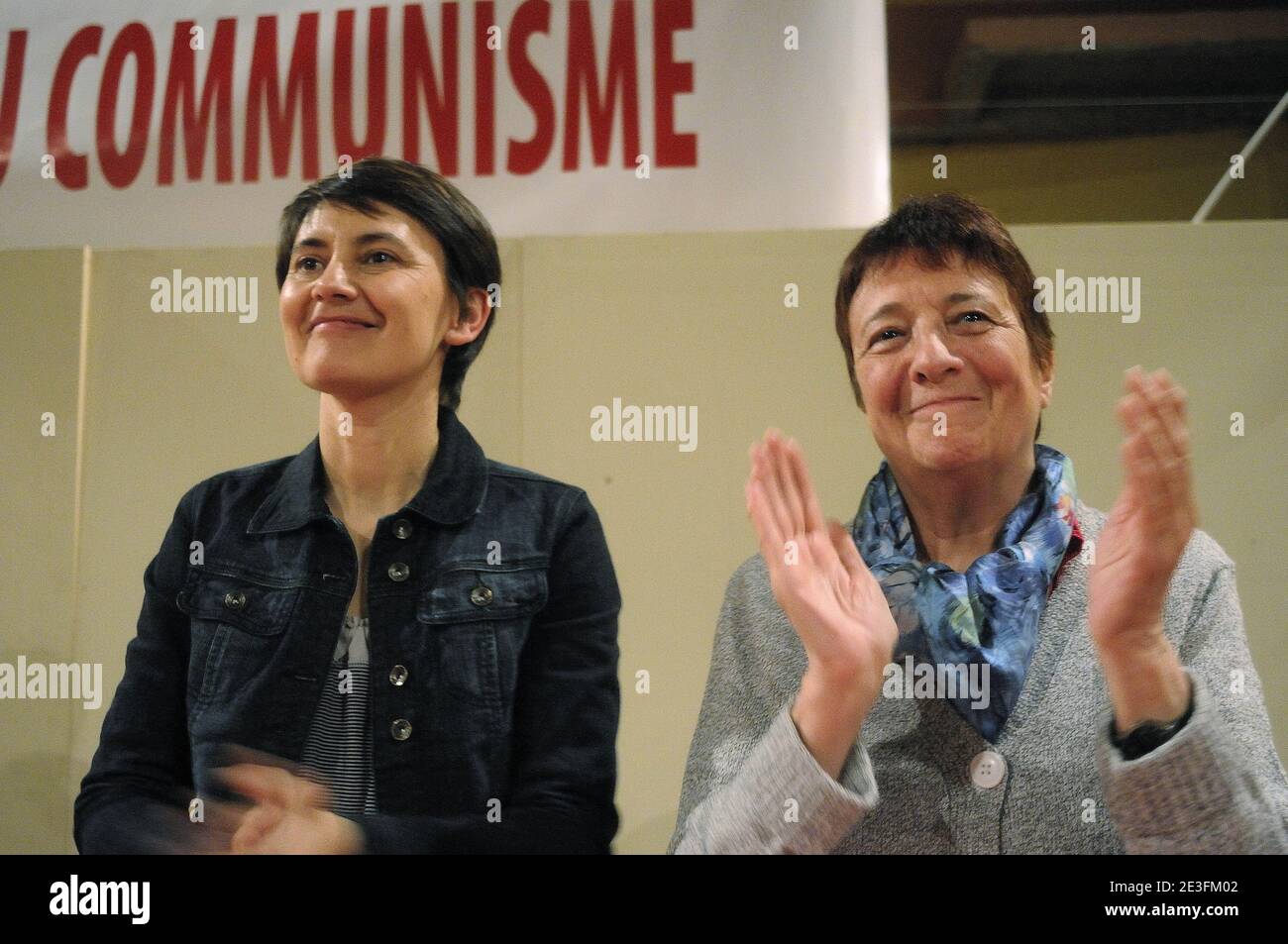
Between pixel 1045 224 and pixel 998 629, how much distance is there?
0.75 metres

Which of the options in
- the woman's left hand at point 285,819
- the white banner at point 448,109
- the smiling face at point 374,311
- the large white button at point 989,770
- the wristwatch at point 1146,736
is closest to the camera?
the wristwatch at point 1146,736

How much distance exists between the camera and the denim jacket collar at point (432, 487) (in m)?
2.31

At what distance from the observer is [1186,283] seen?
235 centimetres

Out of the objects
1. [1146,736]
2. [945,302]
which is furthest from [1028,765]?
[945,302]

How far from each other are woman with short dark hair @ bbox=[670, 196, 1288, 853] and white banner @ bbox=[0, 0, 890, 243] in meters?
0.32

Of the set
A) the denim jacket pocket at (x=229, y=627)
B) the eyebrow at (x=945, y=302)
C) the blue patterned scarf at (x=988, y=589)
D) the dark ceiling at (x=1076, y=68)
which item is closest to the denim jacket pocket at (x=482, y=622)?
the denim jacket pocket at (x=229, y=627)

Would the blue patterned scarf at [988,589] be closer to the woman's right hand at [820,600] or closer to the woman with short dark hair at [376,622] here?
A: the woman's right hand at [820,600]

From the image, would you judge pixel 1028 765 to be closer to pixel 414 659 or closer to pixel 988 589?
pixel 988 589

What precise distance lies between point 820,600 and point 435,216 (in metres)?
0.97

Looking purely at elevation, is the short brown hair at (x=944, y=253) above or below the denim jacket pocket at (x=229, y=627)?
above

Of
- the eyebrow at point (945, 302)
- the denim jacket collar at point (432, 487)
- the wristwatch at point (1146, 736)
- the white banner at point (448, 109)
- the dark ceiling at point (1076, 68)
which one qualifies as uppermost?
the dark ceiling at point (1076, 68)

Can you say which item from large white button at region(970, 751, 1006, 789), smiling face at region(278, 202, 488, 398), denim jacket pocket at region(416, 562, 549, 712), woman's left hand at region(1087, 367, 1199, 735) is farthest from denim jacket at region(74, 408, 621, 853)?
woman's left hand at region(1087, 367, 1199, 735)

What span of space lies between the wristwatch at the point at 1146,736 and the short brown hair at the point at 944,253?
524 mm

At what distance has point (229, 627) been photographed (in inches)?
89.5
